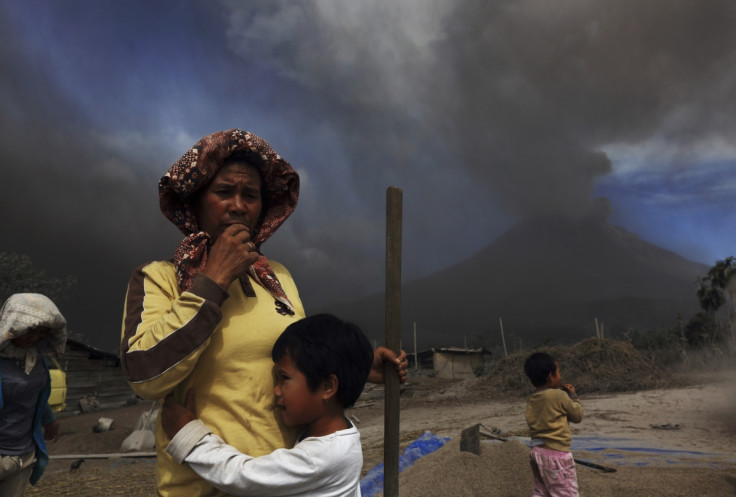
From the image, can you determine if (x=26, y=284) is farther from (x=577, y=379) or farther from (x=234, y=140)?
(x=234, y=140)

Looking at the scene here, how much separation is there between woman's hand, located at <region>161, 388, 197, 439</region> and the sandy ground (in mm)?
3806

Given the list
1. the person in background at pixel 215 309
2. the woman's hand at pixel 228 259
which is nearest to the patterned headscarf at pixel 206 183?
the person in background at pixel 215 309

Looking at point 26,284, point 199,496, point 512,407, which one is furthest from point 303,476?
point 26,284

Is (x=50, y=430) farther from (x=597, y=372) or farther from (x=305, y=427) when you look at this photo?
(x=597, y=372)

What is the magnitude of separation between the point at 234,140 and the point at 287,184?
26 centimetres

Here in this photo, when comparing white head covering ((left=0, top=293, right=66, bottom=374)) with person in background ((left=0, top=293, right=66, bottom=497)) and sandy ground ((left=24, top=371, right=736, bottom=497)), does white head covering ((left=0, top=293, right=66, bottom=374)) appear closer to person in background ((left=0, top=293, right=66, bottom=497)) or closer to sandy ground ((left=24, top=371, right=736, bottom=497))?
person in background ((left=0, top=293, right=66, bottom=497))

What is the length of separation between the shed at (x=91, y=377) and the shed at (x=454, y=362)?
14607 millimetres

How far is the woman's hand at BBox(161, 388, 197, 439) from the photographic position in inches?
42.3

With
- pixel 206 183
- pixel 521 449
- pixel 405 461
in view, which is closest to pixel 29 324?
pixel 206 183

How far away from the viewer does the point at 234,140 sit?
134 centimetres

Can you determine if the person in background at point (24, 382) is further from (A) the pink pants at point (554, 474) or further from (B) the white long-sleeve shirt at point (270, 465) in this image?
(A) the pink pants at point (554, 474)

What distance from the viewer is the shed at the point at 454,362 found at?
2495 cm

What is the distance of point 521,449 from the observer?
16.3 feet

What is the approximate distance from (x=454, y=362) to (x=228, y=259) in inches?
998
